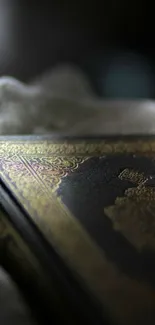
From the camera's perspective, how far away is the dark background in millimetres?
1801

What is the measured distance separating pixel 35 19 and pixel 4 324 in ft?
4.60

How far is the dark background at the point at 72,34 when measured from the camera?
5.91 feet

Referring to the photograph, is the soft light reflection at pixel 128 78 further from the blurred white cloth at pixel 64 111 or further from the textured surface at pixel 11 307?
the textured surface at pixel 11 307

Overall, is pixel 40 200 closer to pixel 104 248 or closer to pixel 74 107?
pixel 104 248

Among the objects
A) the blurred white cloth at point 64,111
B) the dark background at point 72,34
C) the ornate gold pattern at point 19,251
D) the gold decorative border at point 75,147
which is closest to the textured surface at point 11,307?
the ornate gold pattern at point 19,251

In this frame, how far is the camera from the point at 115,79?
184 centimetres

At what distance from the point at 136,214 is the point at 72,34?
1271 millimetres

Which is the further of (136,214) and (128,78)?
(128,78)

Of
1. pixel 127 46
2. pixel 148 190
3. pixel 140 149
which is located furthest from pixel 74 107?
pixel 148 190

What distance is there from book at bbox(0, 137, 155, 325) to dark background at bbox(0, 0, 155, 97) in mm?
952

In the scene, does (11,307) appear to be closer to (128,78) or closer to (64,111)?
(64,111)

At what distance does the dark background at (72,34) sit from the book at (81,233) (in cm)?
95

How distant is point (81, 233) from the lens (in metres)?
0.63

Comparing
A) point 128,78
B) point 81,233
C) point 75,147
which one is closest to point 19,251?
point 81,233
